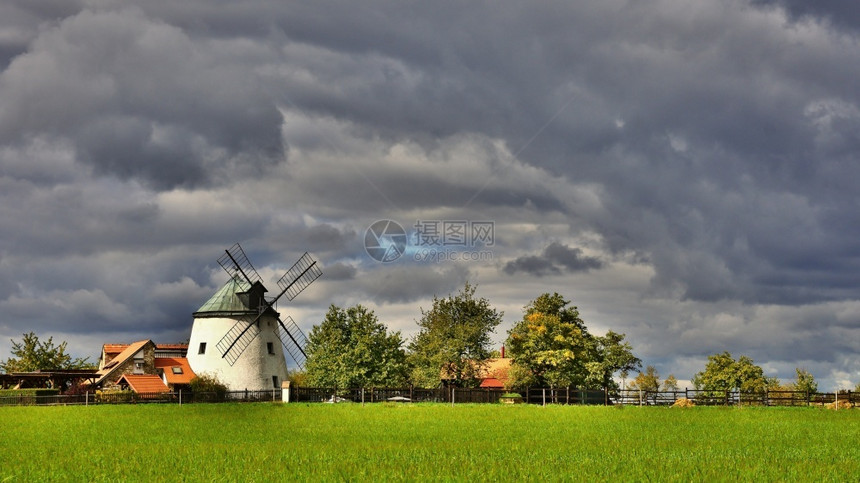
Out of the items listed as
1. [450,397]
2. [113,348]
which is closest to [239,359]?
[113,348]

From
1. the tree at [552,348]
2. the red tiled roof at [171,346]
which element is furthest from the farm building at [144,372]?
the tree at [552,348]

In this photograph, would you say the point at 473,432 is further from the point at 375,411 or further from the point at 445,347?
the point at 445,347

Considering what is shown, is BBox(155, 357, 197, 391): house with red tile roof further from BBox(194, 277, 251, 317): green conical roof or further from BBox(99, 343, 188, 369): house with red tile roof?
BBox(99, 343, 188, 369): house with red tile roof

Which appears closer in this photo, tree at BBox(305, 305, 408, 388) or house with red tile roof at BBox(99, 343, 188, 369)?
tree at BBox(305, 305, 408, 388)

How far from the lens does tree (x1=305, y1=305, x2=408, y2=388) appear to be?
242ft

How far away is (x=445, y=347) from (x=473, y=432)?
1657 inches

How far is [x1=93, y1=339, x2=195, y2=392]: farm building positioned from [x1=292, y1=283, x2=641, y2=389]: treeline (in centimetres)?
1258

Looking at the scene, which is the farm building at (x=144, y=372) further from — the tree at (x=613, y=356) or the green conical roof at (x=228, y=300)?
the tree at (x=613, y=356)

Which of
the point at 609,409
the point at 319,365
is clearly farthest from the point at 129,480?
the point at 319,365

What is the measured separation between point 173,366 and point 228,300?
27.3 ft

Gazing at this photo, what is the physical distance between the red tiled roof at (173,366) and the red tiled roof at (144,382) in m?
2.17

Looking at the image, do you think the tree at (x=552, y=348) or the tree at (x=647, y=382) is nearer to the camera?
the tree at (x=552, y=348)

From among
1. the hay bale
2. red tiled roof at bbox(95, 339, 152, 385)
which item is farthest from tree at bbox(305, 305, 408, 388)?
the hay bale

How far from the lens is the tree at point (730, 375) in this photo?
90.9 meters
